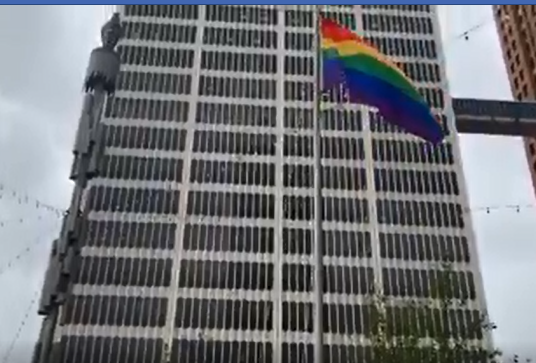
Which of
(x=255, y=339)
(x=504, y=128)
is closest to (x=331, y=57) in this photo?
(x=255, y=339)

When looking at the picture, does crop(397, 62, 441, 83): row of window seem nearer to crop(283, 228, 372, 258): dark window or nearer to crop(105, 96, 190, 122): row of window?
crop(283, 228, 372, 258): dark window

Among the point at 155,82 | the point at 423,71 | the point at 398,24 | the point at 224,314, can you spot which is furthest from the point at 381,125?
the point at 224,314

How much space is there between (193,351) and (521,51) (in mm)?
65482

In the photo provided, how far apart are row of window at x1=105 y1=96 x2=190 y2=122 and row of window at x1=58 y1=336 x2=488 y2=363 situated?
29.8 m

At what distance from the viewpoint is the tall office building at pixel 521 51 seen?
108500 mm

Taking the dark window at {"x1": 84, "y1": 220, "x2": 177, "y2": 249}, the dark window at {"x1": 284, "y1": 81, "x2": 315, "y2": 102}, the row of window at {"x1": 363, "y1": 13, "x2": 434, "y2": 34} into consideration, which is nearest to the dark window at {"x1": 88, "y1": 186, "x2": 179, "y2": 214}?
the dark window at {"x1": 84, "y1": 220, "x2": 177, "y2": 249}

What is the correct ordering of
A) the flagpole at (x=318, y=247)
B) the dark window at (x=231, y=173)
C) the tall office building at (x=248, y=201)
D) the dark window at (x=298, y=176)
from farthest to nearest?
the dark window at (x=298, y=176)
the dark window at (x=231, y=173)
the tall office building at (x=248, y=201)
the flagpole at (x=318, y=247)

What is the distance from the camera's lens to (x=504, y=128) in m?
105

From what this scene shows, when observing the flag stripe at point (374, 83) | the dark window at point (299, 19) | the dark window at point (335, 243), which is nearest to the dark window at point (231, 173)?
the dark window at point (335, 243)

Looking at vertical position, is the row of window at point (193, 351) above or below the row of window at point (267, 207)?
below

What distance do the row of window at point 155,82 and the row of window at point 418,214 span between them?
98.7ft

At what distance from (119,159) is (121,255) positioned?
13.5 meters

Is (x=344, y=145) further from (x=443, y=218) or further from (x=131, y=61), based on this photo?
(x=131, y=61)

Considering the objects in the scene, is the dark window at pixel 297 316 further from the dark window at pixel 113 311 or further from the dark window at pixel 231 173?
the dark window at pixel 231 173
